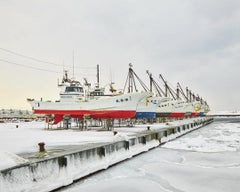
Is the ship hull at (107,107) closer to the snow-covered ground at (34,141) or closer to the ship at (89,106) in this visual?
the ship at (89,106)

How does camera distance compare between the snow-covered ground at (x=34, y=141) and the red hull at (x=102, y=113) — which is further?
the red hull at (x=102, y=113)

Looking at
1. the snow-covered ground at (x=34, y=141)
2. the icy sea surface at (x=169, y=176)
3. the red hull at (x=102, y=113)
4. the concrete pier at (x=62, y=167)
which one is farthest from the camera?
the red hull at (x=102, y=113)

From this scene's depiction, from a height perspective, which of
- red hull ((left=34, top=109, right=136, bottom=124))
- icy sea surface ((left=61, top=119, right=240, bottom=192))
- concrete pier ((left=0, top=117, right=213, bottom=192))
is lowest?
icy sea surface ((left=61, top=119, right=240, bottom=192))

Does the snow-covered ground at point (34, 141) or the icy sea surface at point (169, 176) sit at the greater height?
the snow-covered ground at point (34, 141)

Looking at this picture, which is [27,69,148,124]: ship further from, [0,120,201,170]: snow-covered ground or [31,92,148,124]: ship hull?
[0,120,201,170]: snow-covered ground

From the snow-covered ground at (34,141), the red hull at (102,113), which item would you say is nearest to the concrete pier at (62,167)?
the snow-covered ground at (34,141)

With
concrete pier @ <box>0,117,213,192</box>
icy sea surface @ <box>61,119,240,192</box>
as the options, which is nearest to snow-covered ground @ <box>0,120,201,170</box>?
concrete pier @ <box>0,117,213,192</box>

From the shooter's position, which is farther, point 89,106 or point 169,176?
point 89,106

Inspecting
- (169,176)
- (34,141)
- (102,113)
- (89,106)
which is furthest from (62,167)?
(89,106)

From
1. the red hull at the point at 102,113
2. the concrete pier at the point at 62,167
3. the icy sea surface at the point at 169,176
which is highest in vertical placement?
the red hull at the point at 102,113

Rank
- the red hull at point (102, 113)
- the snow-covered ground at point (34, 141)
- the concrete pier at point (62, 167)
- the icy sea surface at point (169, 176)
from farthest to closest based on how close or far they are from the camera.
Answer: the red hull at point (102, 113) < the icy sea surface at point (169, 176) < the snow-covered ground at point (34, 141) < the concrete pier at point (62, 167)

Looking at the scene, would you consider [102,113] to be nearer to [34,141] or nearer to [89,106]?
[89,106]

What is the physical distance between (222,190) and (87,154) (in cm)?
511

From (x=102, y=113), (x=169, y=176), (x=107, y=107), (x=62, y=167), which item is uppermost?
(x=107, y=107)
